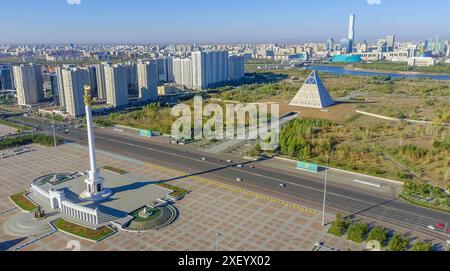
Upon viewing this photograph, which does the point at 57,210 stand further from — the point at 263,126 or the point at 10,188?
the point at 263,126

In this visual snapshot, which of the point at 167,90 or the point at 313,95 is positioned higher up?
the point at 313,95

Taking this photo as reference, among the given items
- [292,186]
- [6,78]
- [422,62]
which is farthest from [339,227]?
[422,62]

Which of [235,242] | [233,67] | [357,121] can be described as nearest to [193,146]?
[235,242]

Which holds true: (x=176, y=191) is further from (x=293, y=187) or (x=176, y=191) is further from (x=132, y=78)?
(x=132, y=78)

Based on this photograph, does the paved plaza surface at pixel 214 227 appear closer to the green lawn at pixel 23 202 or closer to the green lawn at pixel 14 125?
the green lawn at pixel 23 202

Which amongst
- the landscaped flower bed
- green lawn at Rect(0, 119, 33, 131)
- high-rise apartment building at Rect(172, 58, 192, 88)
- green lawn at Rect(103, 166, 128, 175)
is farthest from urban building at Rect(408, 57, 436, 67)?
green lawn at Rect(0, 119, 33, 131)

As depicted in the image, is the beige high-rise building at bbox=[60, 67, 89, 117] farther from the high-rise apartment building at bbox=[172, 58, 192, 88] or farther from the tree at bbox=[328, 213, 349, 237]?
the tree at bbox=[328, 213, 349, 237]
